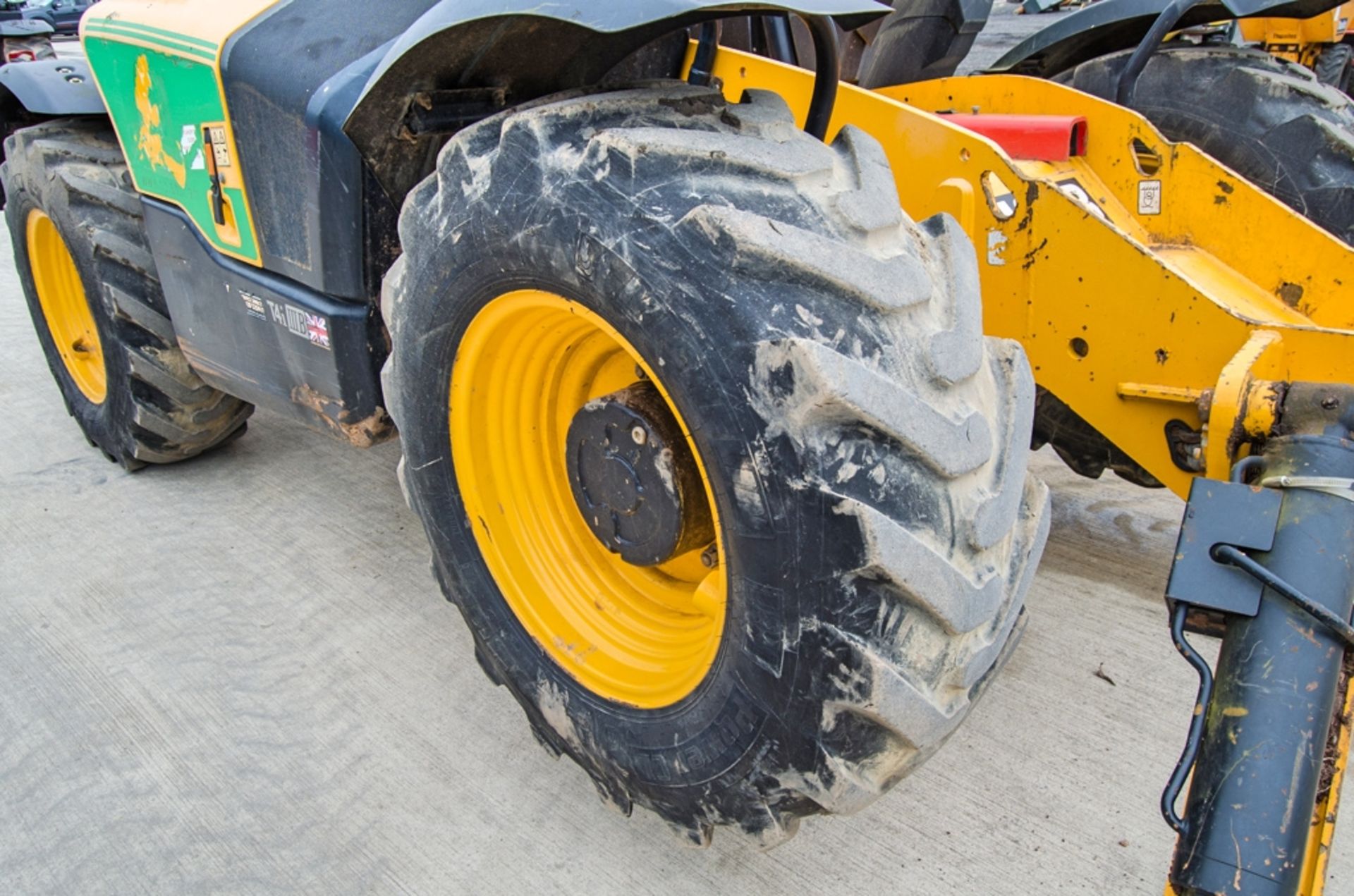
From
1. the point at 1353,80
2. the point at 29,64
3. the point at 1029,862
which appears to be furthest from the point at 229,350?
the point at 1353,80

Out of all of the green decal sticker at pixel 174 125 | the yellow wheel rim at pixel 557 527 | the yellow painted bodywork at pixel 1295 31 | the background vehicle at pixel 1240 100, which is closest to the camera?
the yellow wheel rim at pixel 557 527

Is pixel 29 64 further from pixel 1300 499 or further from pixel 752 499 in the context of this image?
pixel 1300 499

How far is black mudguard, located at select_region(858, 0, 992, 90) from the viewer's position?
3.13 meters

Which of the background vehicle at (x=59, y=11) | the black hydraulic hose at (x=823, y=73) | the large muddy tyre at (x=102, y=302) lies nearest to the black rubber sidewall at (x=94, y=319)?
the large muddy tyre at (x=102, y=302)

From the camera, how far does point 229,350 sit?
2.59m

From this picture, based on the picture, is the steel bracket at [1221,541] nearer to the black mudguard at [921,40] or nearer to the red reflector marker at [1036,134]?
the red reflector marker at [1036,134]

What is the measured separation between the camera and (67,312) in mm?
3523

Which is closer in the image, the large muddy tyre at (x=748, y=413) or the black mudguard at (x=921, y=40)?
the large muddy tyre at (x=748, y=413)

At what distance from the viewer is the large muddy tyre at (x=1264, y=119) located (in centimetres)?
283

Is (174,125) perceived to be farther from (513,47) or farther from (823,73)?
(823,73)

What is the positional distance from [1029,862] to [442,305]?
1.42 metres

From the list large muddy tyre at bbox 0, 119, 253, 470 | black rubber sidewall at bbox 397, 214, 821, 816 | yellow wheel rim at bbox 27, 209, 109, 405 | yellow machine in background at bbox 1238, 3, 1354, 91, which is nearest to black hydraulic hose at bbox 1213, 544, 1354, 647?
black rubber sidewall at bbox 397, 214, 821, 816

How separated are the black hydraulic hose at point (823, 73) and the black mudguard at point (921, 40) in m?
1.49

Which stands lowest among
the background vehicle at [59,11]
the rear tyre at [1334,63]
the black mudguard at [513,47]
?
the background vehicle at [59,11]
